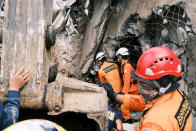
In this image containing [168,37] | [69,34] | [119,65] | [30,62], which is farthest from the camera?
[69,34]

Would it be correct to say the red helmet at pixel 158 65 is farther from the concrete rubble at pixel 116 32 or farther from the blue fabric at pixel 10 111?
the blue fabric at pixel 10 111

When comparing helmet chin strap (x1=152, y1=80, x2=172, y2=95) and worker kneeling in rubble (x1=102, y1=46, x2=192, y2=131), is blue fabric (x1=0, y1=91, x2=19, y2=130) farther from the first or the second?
helmet chin strap (x1=152, y1=80, x2=172, y2=95)

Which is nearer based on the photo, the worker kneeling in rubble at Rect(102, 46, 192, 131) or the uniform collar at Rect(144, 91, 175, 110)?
the worker kneeling in rubble at Rect(102, 46, 192, 131)

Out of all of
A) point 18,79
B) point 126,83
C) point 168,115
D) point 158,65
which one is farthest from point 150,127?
point 126,83

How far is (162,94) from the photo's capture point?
218 cm

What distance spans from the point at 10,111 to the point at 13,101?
10 centimetres

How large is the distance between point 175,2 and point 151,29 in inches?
51.1

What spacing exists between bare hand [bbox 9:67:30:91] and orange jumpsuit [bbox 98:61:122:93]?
3.77 meters

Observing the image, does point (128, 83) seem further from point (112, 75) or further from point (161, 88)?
point (161, 88)

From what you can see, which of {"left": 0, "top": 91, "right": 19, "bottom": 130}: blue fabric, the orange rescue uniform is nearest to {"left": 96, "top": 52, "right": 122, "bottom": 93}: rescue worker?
the orange rescue uniform

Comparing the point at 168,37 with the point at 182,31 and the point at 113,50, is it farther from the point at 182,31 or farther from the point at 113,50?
the point at 113,50

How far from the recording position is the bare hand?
2270 mm

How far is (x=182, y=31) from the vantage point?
4191 millimetres

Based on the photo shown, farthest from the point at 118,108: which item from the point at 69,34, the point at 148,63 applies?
the point at 69,34
